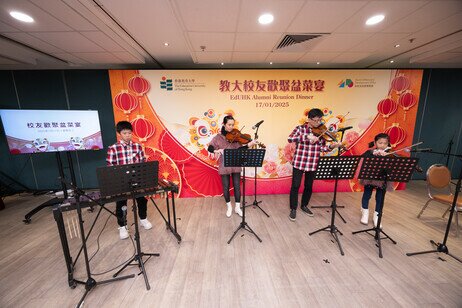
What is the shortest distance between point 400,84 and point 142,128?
5.28 meters

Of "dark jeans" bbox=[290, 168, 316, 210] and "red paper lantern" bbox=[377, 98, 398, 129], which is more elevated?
"red paper lantern" bbox=[377, 98, 398, 129]

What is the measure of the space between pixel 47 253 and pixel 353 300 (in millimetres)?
3555

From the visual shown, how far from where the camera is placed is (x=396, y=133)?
402 centimetres

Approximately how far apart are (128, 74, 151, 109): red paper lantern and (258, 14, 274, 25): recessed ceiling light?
7.77 feet

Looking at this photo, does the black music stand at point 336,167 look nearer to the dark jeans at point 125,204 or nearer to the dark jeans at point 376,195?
the dark jeans at point 376,195

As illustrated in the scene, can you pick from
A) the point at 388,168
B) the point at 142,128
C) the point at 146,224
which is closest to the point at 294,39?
the point at 388,168

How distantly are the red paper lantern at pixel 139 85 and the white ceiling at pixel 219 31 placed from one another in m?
0.34

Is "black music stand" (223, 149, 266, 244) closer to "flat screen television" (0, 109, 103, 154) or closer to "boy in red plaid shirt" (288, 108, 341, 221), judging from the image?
"boy in red plaid shirt" (288, 108, 341, 221)

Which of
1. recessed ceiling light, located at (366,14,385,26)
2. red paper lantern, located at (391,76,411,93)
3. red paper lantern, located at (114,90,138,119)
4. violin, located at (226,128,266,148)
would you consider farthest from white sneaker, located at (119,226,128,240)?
red paper lantern, located at (391,76,411,93)

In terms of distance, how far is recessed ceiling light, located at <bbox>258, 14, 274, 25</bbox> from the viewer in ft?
7.05

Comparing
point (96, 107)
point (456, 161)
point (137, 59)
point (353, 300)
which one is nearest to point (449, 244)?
point (353, 300)

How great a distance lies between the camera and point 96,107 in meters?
4.22

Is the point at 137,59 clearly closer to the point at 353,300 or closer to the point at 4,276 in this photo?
the point at 4,276

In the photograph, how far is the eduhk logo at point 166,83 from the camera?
142 inches
